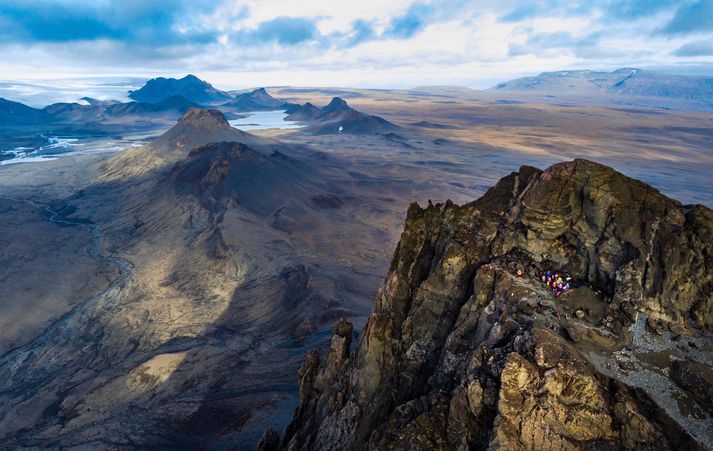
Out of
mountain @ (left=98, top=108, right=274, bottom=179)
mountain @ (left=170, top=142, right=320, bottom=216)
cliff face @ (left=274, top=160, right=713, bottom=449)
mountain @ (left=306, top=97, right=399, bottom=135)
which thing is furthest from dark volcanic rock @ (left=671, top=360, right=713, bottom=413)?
mountain @ (left=306, top=97, right=399, bottom=135)

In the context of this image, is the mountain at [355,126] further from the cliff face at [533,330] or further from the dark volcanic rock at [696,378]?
the dark volcanic rock at [696,378]

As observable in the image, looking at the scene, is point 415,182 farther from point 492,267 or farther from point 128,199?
point 492,267

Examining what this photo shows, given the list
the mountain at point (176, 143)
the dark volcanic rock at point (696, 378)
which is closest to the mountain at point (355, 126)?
the mountain at point (176, 143)

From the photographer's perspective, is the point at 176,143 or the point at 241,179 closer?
the point at 241,179

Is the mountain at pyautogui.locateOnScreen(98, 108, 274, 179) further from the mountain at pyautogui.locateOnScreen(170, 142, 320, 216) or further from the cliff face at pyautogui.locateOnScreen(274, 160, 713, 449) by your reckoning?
the cliff face at pyautogui.locateOnScreen(274, 160, 713, 449)

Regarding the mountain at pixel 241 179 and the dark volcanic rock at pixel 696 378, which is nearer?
the dark volcanic rock at pixel 696 378

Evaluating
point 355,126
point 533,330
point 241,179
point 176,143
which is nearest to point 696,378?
point 533,330

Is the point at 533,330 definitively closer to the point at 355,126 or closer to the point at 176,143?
the point at 176,143

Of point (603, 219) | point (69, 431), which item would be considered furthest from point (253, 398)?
point (603, 219)

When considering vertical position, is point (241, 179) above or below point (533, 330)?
below
